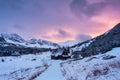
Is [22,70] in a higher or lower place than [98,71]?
higher

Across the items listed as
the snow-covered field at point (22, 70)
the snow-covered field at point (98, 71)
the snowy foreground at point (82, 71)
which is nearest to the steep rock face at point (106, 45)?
the snowy foreground at point (82, 71)

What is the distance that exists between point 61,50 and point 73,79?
7629 centimetres

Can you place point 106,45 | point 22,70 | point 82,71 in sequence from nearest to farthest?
point 82,71
point 22,70
point 106,45

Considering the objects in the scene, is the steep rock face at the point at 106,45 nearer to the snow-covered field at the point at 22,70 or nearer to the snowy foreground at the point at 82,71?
the snowy foreground at the point at 82,71

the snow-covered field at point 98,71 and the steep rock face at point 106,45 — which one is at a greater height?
the steep rock face at point 106,45

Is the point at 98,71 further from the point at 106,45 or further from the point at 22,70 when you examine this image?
the point at 106,45

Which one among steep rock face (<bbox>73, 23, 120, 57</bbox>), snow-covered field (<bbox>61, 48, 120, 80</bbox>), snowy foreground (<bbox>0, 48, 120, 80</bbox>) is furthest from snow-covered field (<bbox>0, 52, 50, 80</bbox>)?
steep rock face (<bbox>73, 23, 120, 57</bbox>)

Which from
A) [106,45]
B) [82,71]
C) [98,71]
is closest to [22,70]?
[82,71]

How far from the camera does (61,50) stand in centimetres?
9481

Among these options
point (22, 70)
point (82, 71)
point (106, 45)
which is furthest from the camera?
point (106, 45)

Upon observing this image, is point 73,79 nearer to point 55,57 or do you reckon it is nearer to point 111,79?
point 111,79

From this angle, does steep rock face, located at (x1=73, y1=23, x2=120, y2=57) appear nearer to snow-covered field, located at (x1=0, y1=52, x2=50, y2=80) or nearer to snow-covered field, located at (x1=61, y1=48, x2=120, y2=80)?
snow-covered field, located at (x1=0, y1=52, x2=50, y2=80)

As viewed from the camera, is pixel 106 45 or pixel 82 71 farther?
pixel 106 45

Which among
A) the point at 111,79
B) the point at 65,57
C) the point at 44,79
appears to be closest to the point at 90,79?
the point at 111,79
